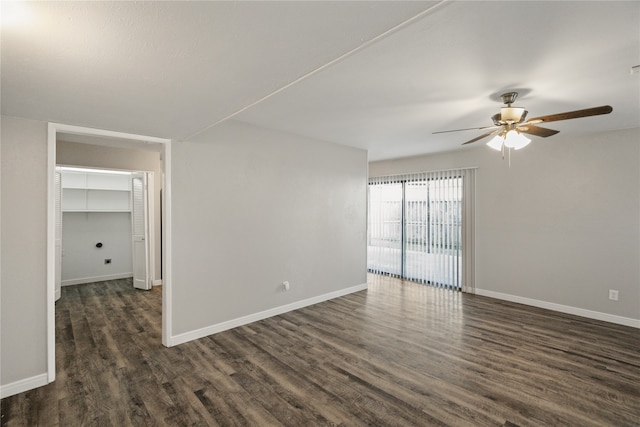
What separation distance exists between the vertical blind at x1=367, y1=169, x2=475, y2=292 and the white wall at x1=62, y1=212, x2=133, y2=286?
17.8 ft

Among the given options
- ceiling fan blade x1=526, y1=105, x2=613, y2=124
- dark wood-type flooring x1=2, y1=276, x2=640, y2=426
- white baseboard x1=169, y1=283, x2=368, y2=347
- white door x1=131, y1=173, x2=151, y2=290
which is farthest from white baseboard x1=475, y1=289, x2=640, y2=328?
white door x1=131, y1=173, x2=151, y2=290

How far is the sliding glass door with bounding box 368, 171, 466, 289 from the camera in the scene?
5.52 metres

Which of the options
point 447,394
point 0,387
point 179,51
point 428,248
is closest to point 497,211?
point 428,248

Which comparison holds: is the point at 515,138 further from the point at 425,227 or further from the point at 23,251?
the point at 23,251

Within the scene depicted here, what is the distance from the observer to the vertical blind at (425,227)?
541 cm

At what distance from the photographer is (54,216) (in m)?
2.60

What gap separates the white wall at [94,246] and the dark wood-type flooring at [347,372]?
2.07 metres

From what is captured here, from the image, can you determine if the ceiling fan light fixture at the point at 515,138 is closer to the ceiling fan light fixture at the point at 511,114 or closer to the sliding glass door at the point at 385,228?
the ceiling fan light fixture at the point at 511,114

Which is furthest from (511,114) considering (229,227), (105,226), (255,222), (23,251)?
(105,226)

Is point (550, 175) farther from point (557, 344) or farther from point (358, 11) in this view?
point (358, 11)

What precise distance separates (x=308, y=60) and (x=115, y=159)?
184 inches

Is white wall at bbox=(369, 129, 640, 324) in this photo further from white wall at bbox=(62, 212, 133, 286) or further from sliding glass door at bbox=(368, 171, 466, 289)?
white wall at bbox=(62, 212, 133, 286)

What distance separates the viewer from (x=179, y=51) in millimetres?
1451

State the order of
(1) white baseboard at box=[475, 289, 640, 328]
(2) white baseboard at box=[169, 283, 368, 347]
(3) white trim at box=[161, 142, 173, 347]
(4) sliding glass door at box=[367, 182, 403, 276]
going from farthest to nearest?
(4) sliding glass door at box=[367, 182, 403, 276], (1) white baseboard at box=[475, 289, 640, 328], (2) white baseboard at box=[169, 283, 368, 347], (3) white trim at box=[161, 142, 173, 347]
